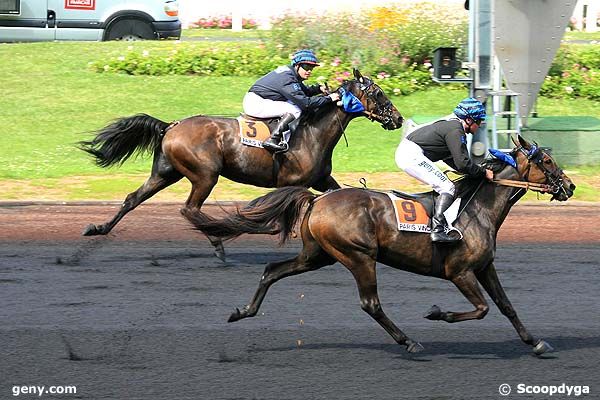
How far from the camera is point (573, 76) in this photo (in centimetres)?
2189

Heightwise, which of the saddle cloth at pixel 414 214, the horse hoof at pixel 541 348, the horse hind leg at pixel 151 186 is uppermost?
the saddle cloth at pixel 414 214

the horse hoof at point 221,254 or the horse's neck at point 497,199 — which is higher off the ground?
the horse's neck at point 497,199

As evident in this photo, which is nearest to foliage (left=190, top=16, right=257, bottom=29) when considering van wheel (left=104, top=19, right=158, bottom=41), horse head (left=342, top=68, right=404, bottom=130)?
van wheel (left=104, top=19, right=158, bottom=41)

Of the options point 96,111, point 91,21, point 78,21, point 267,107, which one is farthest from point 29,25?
point 267,107

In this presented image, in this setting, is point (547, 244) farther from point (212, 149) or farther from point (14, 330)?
point (14, 330)

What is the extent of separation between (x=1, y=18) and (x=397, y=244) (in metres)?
18.6

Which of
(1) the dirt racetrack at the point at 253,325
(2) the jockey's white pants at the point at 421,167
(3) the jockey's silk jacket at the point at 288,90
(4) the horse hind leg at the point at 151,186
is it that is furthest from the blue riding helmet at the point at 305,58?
(2) the jockey's white pants at the point at 421,167

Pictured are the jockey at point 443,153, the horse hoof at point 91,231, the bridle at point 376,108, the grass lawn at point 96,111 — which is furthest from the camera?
the grass lawn at point 96,111

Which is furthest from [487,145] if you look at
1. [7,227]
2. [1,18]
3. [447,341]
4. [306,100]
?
[1,18]

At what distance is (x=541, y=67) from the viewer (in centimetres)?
1814

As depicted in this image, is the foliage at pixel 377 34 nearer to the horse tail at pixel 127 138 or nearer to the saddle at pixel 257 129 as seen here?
the horse tail at pixel 127 138

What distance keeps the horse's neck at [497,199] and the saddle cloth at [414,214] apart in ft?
0.71

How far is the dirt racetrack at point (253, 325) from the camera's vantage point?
7.69 m

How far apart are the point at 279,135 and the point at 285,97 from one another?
0.47 m
